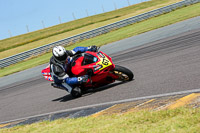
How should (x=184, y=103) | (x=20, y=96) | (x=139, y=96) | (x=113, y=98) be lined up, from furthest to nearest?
(x=20, y=96)
(x=113, y=98)
(x=139, y=96)
(x=184, y=103)

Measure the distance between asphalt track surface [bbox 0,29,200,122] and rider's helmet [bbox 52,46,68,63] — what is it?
117 cm

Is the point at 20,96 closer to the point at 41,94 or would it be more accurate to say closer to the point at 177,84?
the point at 41,94

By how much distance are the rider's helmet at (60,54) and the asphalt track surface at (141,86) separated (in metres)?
1.17

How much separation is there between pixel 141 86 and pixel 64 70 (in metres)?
2.21

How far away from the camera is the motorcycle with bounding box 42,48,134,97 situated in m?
Result: 8.66

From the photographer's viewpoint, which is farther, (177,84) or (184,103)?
(177,84)

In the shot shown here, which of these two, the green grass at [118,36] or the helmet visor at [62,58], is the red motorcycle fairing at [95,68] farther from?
the green grass at [118,36]

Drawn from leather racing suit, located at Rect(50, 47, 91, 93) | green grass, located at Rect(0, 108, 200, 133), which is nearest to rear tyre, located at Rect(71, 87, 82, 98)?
leather racing suit, located at Rect(50, 47, 91, 93)

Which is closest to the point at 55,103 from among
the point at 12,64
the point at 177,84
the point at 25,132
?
the point at 25,132

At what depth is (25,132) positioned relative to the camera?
626 centimetres

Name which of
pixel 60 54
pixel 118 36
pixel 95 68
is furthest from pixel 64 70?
pixel 118 36

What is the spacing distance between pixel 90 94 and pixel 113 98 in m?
1.58

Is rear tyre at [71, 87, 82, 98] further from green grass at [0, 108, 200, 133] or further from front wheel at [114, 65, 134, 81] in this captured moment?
green grass at [0, 108, 200, 133]

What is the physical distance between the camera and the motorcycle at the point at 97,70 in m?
8.66
